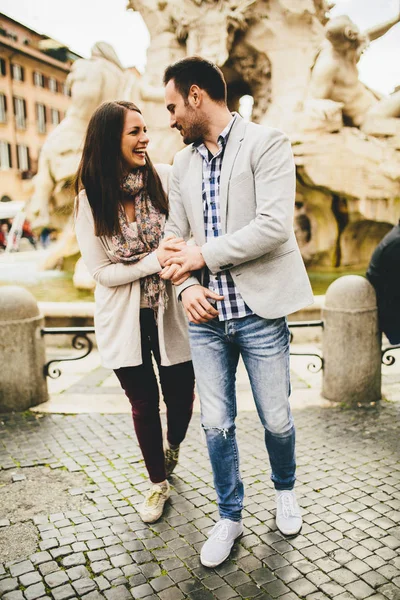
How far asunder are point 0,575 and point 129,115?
211 centimetres

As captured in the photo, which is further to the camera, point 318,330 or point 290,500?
point 318,330

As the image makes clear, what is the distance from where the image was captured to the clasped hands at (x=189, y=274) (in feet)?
7.76

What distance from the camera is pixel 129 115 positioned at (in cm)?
262

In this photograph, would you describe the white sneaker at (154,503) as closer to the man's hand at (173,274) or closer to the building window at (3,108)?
the man's hand at (173,274)

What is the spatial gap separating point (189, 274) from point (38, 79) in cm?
4745

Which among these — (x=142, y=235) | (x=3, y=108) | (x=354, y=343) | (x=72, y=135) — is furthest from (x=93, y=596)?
(x=3, y=108)

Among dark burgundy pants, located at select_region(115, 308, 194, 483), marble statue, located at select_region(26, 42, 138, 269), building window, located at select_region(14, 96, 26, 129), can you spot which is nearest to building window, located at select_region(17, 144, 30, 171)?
building window, located at select_region(14, 96, 26, 129)

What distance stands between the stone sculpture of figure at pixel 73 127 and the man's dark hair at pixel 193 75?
8.86 meters

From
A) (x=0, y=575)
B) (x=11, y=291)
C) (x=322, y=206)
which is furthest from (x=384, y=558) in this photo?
(x=322, y=206)

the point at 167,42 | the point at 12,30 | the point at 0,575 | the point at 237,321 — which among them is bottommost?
the point at 0,575

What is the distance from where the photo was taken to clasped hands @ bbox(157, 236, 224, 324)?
2365 mm

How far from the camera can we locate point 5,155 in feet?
137

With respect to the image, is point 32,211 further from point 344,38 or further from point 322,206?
point 344,38

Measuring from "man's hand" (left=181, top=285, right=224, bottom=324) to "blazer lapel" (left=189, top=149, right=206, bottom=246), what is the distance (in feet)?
0.78
